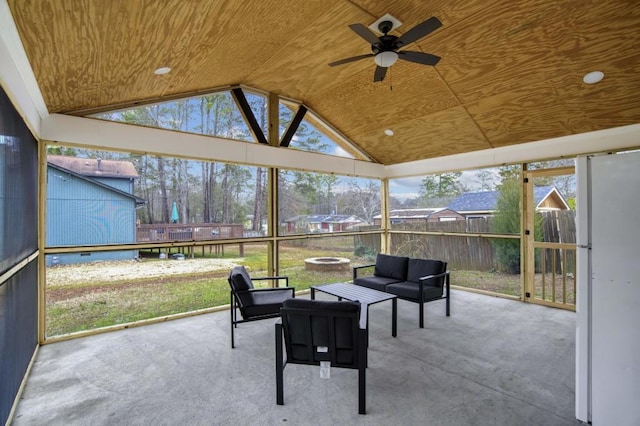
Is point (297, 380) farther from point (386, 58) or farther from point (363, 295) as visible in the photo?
point (386, 58)

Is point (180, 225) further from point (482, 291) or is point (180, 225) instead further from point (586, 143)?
point (586, 143)

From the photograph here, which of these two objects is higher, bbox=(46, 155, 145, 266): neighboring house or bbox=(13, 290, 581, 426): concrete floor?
bbox=(46, 155, 145, 266): neighboring house

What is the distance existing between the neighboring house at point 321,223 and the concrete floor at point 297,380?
2120 millimetres

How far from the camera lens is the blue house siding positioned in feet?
12.0

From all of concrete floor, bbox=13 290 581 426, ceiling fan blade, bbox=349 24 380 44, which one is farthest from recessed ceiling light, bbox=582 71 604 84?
concrete floor, bbox=13 290 581 426

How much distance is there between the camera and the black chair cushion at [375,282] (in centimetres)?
452

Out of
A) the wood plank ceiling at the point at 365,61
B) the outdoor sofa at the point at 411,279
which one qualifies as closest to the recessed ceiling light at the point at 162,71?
the wood plank ceiling at the point at 365,61

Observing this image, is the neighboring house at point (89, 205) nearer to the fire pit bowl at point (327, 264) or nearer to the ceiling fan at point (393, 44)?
the fire pit bowl at point (327, 264)

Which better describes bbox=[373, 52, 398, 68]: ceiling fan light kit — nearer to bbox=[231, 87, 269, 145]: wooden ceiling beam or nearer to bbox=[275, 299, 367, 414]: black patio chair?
bbox=[275, 299, 367, 414]: black patio chair

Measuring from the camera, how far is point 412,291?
4.15 m

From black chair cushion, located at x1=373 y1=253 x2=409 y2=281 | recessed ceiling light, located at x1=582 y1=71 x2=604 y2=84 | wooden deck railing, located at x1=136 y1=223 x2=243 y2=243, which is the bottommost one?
black chair cushion, located at x1=373 y1=253 x2=409 y2=281

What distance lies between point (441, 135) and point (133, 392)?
5.44 m

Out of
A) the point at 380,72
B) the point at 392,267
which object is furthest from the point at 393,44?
the point at 392,267

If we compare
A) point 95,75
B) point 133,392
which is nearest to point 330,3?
point 95,75
